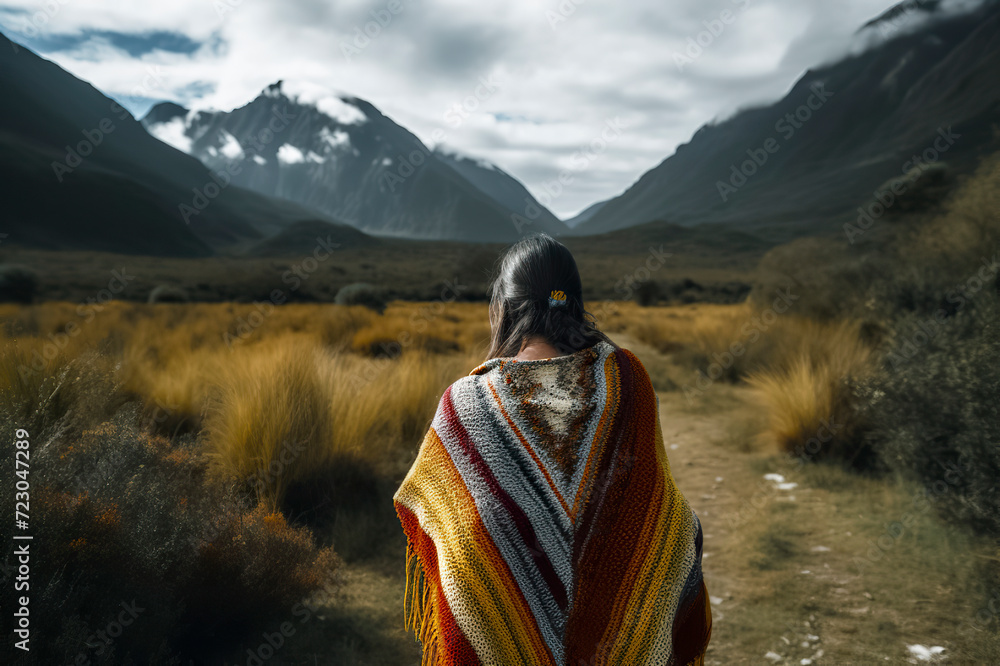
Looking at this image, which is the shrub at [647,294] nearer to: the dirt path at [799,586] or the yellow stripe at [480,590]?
the dirt path at [799,586]

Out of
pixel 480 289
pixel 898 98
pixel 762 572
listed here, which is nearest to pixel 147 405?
pixel 762 572

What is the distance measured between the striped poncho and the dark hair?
12 cm

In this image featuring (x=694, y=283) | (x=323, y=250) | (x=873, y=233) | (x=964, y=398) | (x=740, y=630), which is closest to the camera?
(x=740, y=630)

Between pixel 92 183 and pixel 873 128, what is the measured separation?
196 meters

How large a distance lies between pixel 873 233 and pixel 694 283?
26.0 meters

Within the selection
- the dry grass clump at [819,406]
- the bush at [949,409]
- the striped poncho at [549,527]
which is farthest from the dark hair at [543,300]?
the dry grass clump at [819,406]

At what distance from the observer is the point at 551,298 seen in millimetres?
1668

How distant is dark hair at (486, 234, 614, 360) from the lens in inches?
65.7

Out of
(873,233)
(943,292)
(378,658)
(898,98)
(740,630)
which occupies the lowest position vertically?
(740,630)

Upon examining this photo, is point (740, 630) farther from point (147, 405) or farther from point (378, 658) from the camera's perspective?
point (147, 405)

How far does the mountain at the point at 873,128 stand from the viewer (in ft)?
355
